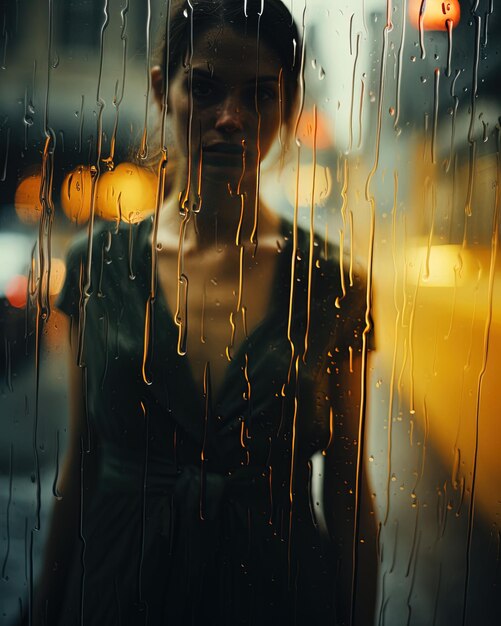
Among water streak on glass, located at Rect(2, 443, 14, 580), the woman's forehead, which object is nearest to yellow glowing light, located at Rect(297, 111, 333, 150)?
the woman's forehead

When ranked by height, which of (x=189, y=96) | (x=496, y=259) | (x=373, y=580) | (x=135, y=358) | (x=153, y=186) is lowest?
(x=373, y=580)

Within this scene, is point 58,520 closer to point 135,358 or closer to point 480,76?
point 135,358

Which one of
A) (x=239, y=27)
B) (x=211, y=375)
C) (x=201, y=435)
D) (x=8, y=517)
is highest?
(x=239, y=27)

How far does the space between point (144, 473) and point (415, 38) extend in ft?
3.26

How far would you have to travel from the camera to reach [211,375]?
1.18 metres

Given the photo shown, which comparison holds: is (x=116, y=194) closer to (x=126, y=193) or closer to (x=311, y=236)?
(x=126, y=193)

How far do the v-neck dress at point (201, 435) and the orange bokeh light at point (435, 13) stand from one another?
1.59ft

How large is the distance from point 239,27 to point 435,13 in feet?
1.23

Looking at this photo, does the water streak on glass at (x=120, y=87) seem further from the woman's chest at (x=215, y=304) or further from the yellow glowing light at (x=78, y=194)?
the woman's chest at (x=215, y=304)

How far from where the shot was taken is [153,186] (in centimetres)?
116

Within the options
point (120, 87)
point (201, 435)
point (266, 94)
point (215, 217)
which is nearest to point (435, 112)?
point (266, 94)

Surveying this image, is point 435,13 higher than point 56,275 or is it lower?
higher

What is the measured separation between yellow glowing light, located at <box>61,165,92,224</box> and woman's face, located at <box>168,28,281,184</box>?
192 mm

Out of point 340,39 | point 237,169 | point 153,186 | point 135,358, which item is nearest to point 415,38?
point 340,39
